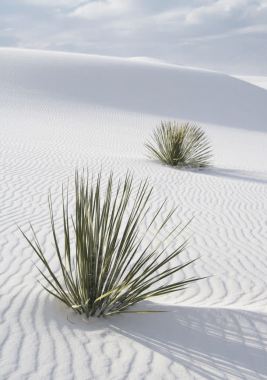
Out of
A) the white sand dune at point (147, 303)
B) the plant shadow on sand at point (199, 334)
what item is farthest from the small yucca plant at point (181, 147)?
the plant shadow on sand at point (199, 334)

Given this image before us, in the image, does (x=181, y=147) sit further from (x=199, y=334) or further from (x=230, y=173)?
(x=199, y=334)

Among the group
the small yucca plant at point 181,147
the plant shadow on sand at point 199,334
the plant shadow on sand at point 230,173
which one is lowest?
the plant shadow on sand at point 199,334

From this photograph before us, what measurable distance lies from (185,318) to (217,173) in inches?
350

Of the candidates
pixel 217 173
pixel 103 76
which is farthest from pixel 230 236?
pixel 103 76

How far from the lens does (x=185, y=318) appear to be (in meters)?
4.16

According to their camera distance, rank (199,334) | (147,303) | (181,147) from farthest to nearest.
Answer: (181,147) < (147,303) < (199,334)

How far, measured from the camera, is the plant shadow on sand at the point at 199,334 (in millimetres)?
3500

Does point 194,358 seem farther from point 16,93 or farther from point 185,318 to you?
point 16,93

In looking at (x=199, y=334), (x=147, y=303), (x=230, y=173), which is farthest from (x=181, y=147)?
(x=199, y=334)

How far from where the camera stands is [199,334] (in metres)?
3.92

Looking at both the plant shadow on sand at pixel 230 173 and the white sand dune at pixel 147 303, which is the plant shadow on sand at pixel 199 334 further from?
the plant shadow on sand at pixel 230 173

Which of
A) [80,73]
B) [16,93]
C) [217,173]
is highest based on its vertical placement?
[80,73]

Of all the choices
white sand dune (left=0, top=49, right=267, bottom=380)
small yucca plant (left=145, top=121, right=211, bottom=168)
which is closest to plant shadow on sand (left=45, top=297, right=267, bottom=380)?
white sand dune (left=0, top=49, right=267, bottom=380)

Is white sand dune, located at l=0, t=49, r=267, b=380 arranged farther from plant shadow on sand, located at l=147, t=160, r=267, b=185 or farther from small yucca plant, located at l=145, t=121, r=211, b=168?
small yucca plant, located at l=145, t=121, r=211, b=168
